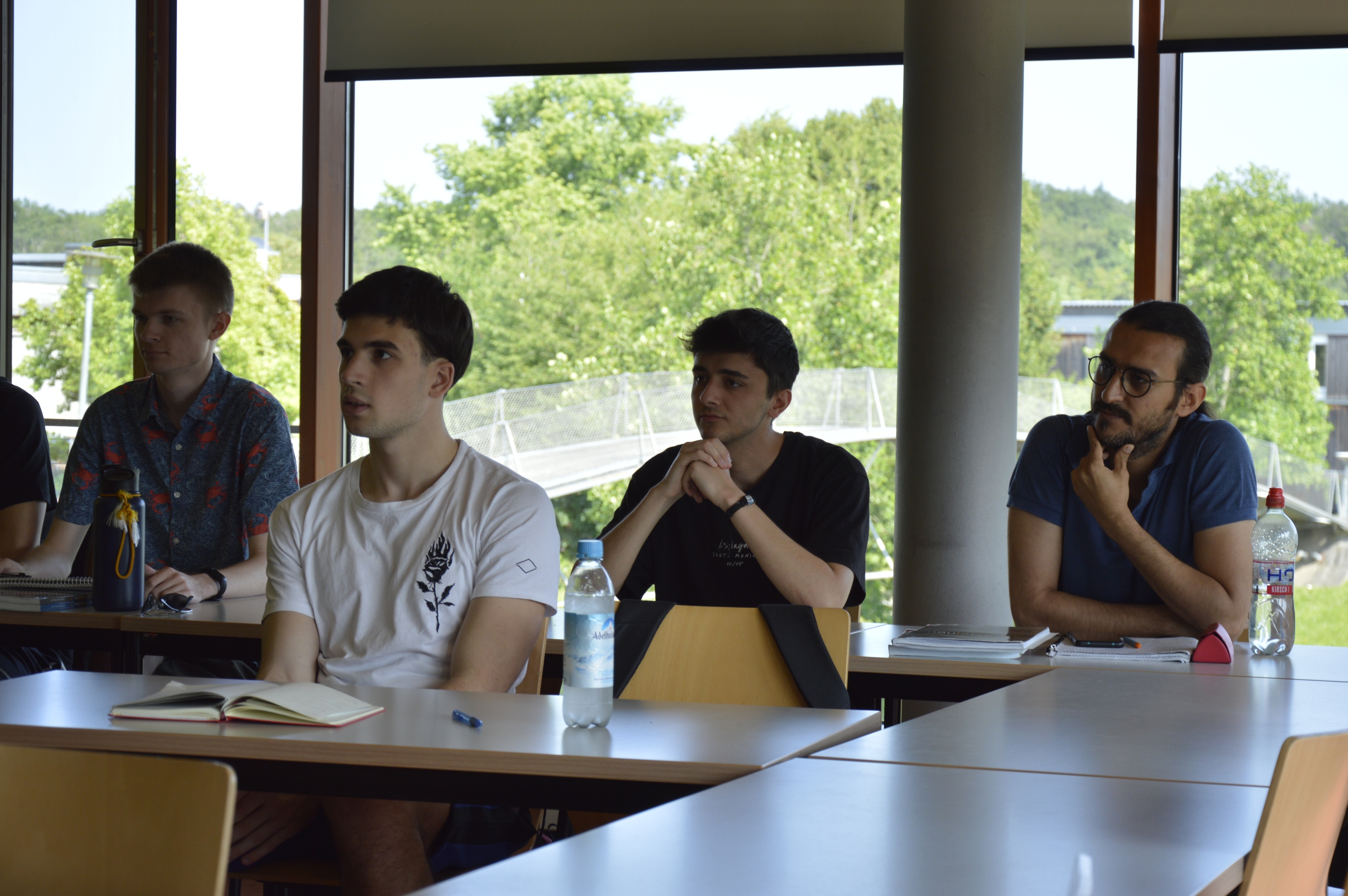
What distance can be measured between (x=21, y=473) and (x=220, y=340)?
1537 millimetres

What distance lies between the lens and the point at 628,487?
3.00 meters

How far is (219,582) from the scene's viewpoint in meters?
3.00

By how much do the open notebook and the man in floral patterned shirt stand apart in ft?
4.81

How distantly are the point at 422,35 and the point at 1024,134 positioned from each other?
90.5 inches

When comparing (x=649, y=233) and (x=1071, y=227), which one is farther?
(x=649, y=233)

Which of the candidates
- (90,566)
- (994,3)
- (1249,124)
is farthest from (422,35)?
(1249,124)

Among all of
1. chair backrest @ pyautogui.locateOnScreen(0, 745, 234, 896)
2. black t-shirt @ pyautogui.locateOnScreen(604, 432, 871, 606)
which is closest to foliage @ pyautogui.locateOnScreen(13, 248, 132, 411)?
black t-shirt @ pyautogui.locateOnScreen(604, 432, 871, 606)

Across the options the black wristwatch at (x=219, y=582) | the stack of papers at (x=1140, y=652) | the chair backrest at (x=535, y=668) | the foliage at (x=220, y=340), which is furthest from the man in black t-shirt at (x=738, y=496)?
the foliage at (x=220, y=340)

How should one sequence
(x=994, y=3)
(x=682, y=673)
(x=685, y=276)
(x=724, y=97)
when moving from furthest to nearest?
(x=685, y=276), (x=724, y=97), (x=994, y=3), (x=682, y=673)

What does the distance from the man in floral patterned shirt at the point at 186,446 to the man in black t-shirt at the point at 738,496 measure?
38.8 inches

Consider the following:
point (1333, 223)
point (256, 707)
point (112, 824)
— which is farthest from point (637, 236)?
point (112, 824)

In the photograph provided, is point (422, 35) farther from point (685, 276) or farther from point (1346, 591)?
point (1346, 591)

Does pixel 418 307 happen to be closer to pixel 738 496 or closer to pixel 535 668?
pixel 535 668

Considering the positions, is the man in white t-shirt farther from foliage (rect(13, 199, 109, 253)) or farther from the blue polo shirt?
foliage (rect(13, 199, 109, 253))
